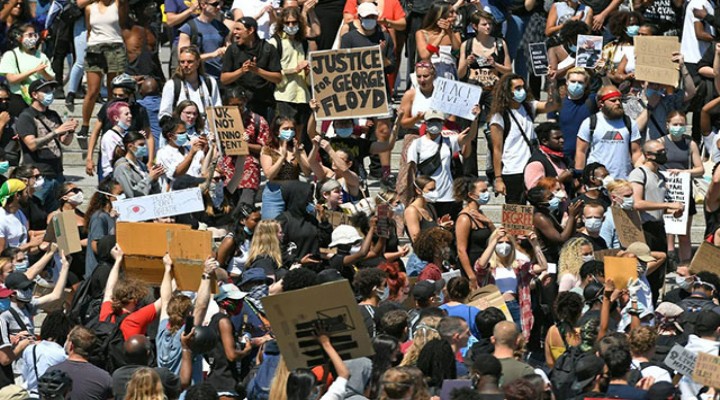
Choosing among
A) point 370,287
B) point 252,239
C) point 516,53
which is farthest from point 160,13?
point 370,287

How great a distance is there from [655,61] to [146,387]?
8.19 meters

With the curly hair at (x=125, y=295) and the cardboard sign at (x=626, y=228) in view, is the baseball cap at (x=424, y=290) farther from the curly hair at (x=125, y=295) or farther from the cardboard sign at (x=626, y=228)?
the cardboard sign at (x=626, y=228)

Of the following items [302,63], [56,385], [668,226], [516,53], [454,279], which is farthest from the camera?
[516,53]

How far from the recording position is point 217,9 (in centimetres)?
1892

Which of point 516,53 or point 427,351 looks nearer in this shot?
point 427,351

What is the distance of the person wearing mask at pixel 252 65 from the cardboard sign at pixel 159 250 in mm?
4002

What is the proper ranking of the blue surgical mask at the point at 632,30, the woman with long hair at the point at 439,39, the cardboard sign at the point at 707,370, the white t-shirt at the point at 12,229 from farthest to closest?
1. the blue surgical mask at the point at 632,30
2. the woman with long hair at the point at 439,39
3. the white t-shirt at the point at 12,229
4. the cardboard sign at the point at 707,370

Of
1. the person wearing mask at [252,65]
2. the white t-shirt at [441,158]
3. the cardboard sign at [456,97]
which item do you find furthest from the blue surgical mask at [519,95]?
the person wearing mask at [252,65]

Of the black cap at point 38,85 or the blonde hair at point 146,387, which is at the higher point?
the blonde hair at point 146,387

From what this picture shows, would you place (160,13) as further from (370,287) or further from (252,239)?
(370,287)

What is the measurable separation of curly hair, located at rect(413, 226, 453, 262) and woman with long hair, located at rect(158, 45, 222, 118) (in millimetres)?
3096

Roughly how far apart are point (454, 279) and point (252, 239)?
220 cm

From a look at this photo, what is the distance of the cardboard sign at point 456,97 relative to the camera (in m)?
17.2

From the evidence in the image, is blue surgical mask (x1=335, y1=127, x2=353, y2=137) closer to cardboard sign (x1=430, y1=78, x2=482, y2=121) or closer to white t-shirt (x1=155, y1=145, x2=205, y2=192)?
cardboard sign (x1=430, y1=78, x2=482, y2=121)
